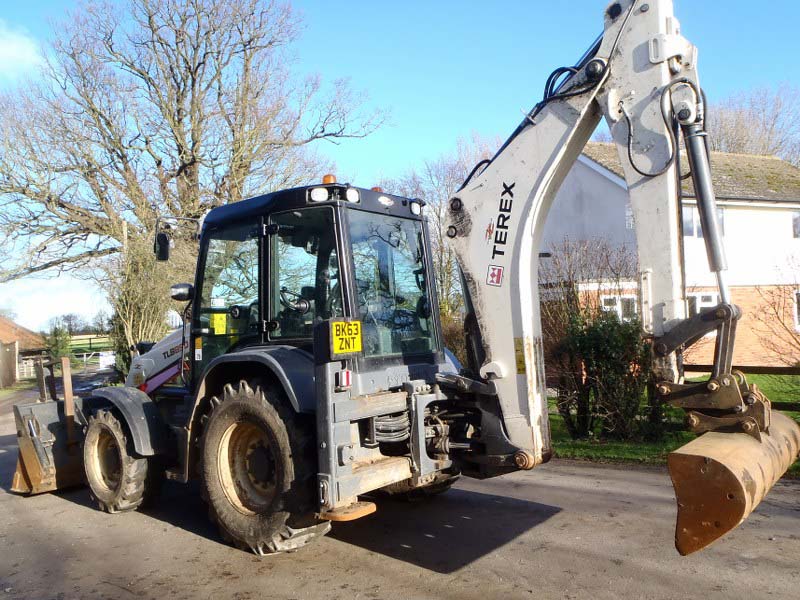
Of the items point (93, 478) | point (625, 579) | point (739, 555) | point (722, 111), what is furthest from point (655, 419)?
point (722, 111)

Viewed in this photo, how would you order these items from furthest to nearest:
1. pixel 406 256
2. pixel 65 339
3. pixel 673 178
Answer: pixel 65 339, pixel 406 256, pixel 673 178

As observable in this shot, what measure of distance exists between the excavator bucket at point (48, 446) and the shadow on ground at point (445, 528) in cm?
329

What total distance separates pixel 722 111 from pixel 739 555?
41.0m

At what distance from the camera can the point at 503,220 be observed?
187 inches

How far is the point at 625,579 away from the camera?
4414 millimetres

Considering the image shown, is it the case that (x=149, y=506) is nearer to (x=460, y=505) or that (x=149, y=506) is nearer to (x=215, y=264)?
(x=215, y=264)

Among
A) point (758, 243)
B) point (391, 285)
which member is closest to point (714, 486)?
point (391, 285)

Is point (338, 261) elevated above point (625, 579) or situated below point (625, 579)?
above

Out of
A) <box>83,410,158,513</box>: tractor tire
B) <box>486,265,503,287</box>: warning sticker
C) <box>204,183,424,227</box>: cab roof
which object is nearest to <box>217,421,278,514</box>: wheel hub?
<box>83,410,158,513</box>: tractor tire

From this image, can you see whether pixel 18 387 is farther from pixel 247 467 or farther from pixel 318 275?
pixel 318 275

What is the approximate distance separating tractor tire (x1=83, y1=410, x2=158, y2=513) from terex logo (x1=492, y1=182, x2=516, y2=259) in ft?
12.7

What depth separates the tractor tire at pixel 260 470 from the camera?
4789 millimetres

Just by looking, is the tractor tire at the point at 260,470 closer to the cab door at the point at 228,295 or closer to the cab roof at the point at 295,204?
the cab door at the point at 228,295

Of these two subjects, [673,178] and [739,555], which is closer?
[673,178]
